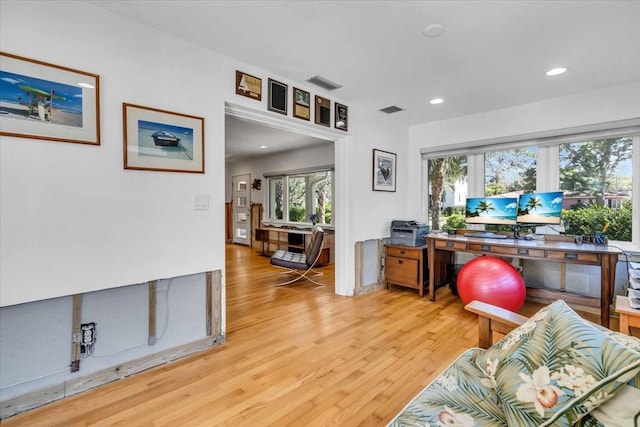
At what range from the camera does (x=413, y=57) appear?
2.56 metres

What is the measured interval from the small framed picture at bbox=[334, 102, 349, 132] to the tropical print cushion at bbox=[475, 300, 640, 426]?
9.57 feet

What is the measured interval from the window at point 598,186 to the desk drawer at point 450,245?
1.28m

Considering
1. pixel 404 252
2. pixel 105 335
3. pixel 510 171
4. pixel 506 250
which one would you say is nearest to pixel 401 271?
pixel 404 252

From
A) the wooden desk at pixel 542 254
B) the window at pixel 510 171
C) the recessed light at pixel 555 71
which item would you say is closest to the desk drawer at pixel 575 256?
the wooden desk at pixel 542 254

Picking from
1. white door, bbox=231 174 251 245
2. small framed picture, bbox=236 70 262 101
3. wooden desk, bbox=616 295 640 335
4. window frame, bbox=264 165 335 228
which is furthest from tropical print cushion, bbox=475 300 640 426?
white door, bbox=231 174 251 245

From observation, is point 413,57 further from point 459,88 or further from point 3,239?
point 3,239

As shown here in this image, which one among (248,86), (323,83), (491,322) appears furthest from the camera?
(323,83)

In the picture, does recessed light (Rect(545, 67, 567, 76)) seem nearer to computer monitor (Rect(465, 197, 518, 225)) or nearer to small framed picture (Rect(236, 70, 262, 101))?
computer monitor (Rect(465, 197, 518, 225))

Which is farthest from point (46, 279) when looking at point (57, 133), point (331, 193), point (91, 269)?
point (331, 193)

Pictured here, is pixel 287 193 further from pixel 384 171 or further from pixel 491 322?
pixel 491 322

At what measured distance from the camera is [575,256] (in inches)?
109

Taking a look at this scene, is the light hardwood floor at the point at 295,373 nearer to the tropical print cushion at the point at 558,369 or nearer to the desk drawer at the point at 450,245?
the desk drawer at the point at 450,245

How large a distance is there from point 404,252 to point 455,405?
2.95m

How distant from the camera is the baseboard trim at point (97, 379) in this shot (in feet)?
5.53
